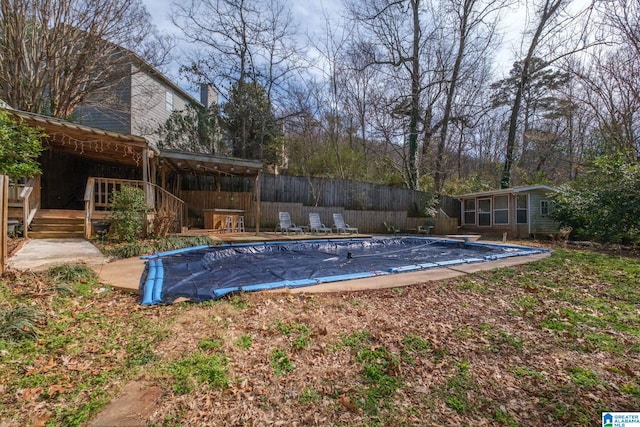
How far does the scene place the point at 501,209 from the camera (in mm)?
13914

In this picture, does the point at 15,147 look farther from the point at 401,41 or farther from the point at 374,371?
the point at 401,41

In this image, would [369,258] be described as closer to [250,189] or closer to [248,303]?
[248,303]

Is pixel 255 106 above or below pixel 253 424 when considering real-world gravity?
above

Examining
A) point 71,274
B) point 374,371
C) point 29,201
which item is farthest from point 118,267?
point 374,371

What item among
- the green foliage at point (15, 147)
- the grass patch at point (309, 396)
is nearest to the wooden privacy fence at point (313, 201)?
the green foliage at point (15, 147)

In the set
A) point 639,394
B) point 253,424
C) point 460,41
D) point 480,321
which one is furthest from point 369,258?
point 460,41

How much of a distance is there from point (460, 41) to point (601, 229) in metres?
11.0

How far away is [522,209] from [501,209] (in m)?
0.93

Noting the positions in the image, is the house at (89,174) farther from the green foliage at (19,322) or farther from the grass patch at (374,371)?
the grass patch at (374,371)

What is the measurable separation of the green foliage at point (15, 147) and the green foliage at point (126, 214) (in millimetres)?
2942

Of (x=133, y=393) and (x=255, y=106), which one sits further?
(x=255, y=106)

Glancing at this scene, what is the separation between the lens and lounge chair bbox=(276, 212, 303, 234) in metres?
11.3

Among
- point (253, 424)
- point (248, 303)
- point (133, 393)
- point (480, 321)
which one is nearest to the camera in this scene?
point (253, 424)

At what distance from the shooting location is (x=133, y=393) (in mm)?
1700
